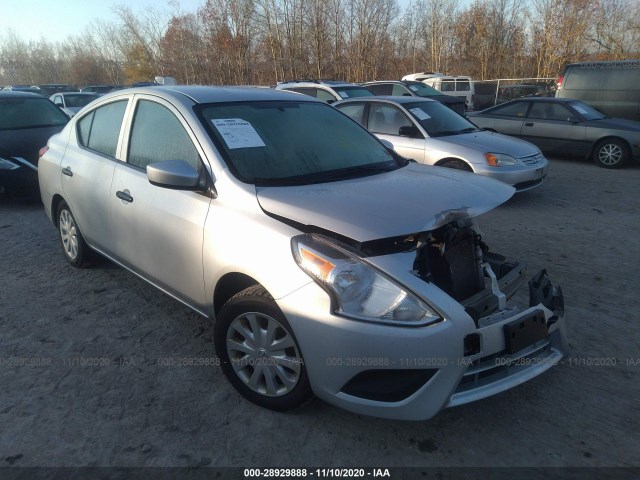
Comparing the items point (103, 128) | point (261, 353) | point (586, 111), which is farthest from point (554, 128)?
point (261, 353)

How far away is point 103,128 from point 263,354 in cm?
257

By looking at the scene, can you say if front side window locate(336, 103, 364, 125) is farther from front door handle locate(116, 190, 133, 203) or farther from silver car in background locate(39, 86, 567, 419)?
front door handle locate(116, 190, 133, 203)

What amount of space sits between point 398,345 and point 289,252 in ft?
2.23

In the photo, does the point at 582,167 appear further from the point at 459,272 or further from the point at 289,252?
the point at 289,252

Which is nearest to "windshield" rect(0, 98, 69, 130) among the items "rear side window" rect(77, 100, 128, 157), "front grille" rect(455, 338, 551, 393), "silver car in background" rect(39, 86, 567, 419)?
"rear side window" rect(77, 100, 128, 157)

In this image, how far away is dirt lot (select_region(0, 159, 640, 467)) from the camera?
234 centimetres

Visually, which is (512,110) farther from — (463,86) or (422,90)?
(463,86)

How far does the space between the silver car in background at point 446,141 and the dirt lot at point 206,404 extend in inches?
103

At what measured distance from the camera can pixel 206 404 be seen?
2.71m

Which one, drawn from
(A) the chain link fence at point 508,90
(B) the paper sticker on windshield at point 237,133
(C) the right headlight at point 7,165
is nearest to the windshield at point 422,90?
(A) the chain link fence at point 508,90

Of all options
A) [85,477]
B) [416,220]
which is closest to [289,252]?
[416,220]

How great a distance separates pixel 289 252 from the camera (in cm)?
233

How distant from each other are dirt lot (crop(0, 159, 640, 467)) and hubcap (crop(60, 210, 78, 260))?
0.34 metres

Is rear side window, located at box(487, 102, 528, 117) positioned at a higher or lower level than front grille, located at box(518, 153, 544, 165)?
higher
